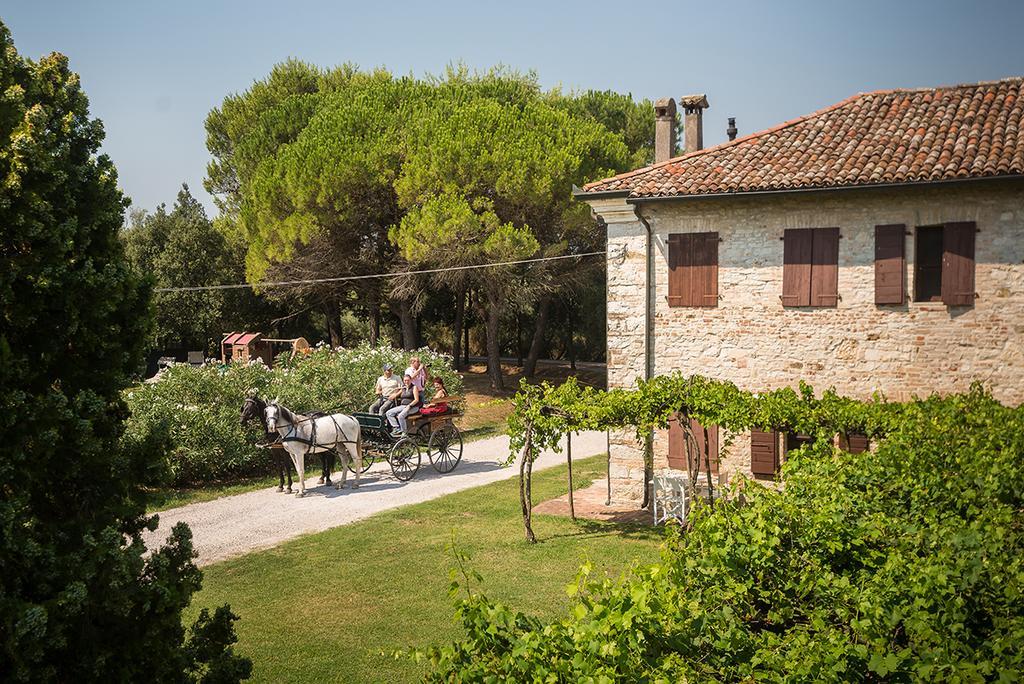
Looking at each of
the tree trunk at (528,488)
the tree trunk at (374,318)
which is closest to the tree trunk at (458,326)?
the tree trunk at (374,318)

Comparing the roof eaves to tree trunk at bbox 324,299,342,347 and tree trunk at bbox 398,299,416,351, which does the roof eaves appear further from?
tree trunk at bbox 324,299,342,347

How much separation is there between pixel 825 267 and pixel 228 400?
1222 cm

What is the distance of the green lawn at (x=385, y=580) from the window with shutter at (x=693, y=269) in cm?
436

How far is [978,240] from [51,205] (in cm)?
1282

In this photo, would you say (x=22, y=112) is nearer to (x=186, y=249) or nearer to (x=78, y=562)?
(x=78, y=562)

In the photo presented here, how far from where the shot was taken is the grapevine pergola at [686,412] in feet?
33.8

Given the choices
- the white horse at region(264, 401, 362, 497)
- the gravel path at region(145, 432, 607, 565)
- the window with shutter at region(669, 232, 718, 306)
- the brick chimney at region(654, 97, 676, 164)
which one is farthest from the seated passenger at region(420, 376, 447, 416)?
the brick chimney at region(654, 97, 676, 164)

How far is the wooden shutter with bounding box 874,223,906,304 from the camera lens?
12578 mm

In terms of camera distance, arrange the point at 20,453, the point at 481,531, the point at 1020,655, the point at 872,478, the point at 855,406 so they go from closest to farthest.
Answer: the point at 1020,655 → the point at 20,453 → the point at 872,478 → the point at 855,406 → the point at 481,531

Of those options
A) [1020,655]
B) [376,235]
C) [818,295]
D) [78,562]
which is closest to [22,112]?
[78,562]

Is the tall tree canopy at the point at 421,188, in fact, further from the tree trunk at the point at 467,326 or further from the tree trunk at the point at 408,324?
the tree trunk at the point at 467,326

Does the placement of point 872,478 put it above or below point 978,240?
below

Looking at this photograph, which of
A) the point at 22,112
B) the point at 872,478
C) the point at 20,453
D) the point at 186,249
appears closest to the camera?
the point at 20,453

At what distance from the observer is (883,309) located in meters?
12.8
